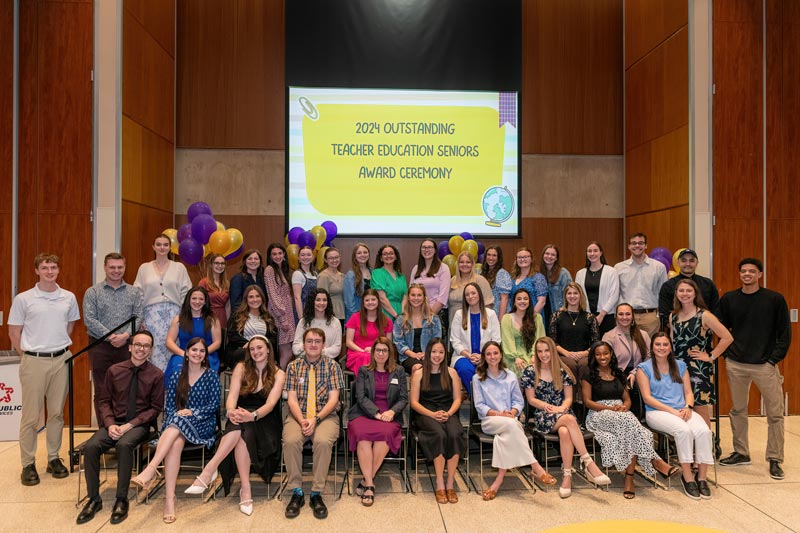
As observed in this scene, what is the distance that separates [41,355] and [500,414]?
3495mm

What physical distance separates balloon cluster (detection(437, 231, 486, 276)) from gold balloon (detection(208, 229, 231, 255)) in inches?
91.7

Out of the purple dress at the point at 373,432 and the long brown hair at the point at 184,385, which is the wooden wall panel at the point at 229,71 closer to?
the long brown hair at the point at 184,385

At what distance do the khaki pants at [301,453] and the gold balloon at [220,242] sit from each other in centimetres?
227

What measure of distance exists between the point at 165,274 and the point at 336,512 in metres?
2.56

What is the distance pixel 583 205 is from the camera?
8.51 m

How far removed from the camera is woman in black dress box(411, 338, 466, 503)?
4.40m

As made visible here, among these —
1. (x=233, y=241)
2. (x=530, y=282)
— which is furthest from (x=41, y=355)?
(x=530, y=282)

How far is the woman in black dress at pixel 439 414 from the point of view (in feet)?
14.4

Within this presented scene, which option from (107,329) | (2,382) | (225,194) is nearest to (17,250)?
(2,382)

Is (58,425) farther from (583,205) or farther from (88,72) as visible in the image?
(583,205)

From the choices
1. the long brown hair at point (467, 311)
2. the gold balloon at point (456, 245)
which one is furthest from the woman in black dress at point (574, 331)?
the gold balloon at point (456, 245)

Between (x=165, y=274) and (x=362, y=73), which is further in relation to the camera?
(x=362, y=73)

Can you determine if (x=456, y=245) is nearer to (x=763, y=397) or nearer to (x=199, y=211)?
(x=199, y=211)

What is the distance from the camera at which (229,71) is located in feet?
26.7
